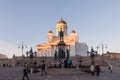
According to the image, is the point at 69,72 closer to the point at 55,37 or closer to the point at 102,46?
the point at 102,46

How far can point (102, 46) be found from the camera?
13300cm

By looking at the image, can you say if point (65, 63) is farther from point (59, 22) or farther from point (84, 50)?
point (84, 50)

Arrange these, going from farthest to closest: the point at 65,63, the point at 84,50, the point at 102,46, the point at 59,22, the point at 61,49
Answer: the point at 84,50 → the point at 59,22 → the point at 102,46 → the point at 61,49 → the point at 65,63

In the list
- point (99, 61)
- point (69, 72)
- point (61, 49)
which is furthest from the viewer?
point (99, 61)

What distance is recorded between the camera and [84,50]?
188 m

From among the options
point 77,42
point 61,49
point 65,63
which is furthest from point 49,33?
point 65,63

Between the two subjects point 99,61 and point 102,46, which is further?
point 102,46

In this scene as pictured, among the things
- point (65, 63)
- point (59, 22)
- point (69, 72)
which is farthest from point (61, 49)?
point (59, 22)

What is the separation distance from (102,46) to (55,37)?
172ft

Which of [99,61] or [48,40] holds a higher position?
[48,40]

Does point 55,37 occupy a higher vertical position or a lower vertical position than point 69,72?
higher

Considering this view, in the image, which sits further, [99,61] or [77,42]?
[77,42]

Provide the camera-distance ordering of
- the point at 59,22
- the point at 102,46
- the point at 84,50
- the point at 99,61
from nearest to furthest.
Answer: the point at 99,61
the point at 102,46
the point at 59,22
the point at 84,50

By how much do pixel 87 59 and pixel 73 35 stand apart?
71.9 metres
